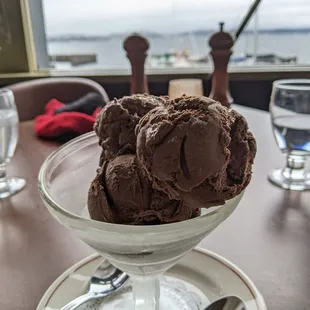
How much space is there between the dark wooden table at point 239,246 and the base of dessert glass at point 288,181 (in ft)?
0.04

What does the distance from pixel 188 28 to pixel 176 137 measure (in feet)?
5.71

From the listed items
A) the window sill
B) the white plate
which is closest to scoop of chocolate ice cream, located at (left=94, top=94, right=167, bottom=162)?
the white plate

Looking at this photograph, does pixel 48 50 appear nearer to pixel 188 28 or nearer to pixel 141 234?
pixel 188 28

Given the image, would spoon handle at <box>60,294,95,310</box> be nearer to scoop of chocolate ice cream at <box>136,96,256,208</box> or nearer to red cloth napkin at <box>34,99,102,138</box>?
scoop of chocolate ice cream at <box>136,96,256,208</box>

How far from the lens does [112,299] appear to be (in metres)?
0.46

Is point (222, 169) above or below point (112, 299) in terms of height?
above

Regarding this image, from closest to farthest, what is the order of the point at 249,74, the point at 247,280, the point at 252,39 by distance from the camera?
the point at 247,280
the point at 249,74
the point at 252,39

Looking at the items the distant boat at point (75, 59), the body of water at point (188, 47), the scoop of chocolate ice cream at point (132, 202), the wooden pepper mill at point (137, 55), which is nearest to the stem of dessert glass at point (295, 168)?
the scoop of chocolate ice cream at point (132, 202)

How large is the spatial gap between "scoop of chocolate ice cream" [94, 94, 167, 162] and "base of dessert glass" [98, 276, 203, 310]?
16 centimetres

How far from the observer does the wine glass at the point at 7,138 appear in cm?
71

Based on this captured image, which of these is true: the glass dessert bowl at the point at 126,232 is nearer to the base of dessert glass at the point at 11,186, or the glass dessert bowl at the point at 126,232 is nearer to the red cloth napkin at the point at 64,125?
the base of dessert glass at the point at 11,186

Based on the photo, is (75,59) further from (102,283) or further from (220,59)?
(102,283)

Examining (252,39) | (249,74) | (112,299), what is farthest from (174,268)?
(252,39)

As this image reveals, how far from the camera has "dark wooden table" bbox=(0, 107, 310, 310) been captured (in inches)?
17.8
